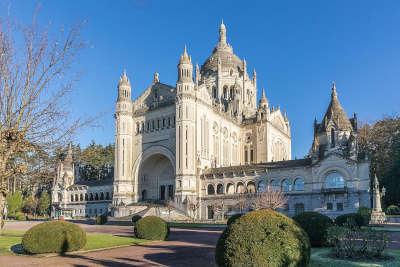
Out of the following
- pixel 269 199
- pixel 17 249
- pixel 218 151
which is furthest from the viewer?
pixel 218 151

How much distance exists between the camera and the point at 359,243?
18.4 metres

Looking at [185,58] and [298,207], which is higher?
[185,58]

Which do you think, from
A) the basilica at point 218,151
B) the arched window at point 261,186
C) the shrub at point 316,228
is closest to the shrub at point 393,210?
the basilica at point 218,151

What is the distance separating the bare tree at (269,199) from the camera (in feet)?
175

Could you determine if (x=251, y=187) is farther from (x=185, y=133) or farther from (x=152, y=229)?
(x=152, y=229)

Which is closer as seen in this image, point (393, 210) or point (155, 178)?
point (393, 210)

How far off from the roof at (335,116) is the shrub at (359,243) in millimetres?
40785

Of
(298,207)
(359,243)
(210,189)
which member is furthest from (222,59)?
(359,243)

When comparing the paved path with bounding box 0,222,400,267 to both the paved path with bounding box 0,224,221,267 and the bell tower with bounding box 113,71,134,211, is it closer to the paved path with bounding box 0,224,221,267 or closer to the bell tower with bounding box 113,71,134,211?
the paved path with bounding box 0,224,221,267

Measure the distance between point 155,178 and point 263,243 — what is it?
65.8 metres

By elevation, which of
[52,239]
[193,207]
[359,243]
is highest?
[359,243]

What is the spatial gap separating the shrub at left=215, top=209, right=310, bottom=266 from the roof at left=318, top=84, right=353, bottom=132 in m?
45.9

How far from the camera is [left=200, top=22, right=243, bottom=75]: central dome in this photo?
302 ft

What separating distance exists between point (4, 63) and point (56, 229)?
40.3 ft
